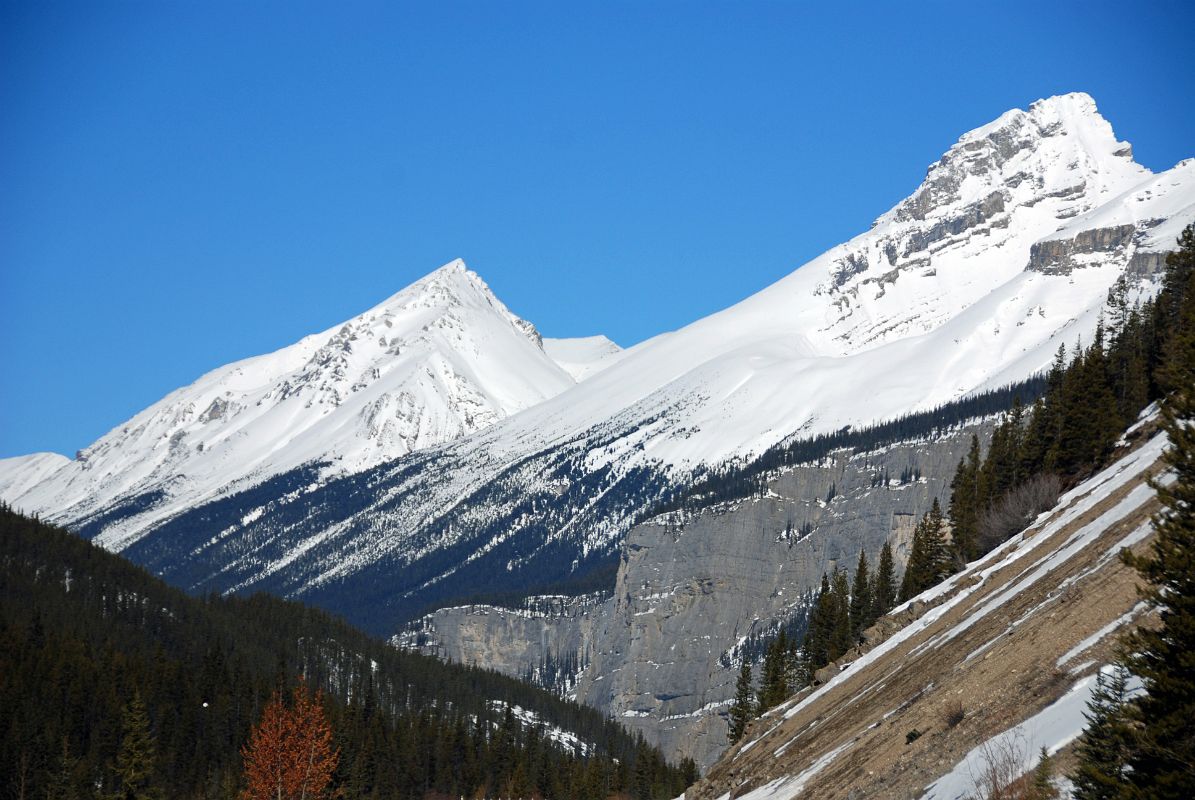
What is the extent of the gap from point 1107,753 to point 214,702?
11919 cm

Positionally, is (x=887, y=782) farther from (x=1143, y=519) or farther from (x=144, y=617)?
(x=144, y=617)

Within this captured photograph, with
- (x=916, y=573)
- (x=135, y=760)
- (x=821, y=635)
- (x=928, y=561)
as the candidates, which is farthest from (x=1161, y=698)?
(x=821, y=635)

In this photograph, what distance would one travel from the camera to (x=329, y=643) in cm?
18588

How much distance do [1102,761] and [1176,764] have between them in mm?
1604

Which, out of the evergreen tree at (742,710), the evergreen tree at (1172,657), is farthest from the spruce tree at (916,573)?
the evergreen tree at (1172,657)

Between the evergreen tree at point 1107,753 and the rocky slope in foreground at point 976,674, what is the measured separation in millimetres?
2504

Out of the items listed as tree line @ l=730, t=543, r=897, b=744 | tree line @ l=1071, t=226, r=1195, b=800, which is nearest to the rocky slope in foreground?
tree line @ l=1071, t=226, r=1195, b=800

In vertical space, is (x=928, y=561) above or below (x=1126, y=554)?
above

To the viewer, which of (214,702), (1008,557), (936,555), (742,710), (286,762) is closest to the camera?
(1008,557)

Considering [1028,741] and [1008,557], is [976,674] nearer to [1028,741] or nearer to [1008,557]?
[1028,741]

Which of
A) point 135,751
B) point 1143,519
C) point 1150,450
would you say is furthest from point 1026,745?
point 135,751

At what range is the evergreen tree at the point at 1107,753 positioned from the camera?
2845 cm

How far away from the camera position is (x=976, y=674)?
43688 mm

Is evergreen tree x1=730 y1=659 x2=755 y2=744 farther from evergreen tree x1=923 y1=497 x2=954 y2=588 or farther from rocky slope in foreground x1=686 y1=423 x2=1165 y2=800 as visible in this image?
rocky slope in foreground x1=686 y1=423 x2=1165 y2=800
